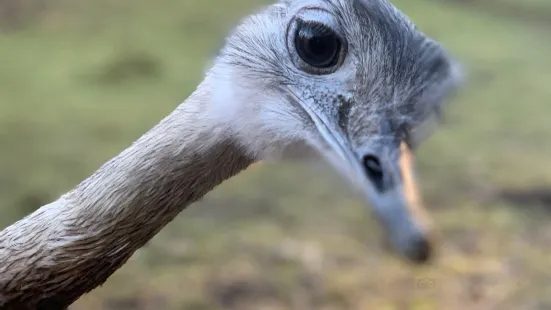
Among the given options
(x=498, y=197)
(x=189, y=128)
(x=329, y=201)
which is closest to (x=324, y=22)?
(x=189, y=128)

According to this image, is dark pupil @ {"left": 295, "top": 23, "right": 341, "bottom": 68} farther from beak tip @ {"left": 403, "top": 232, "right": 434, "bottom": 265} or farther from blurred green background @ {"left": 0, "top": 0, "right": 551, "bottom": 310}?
beak tip @ {"left": 403, "top": 232, "right": 434, "bottom": 265}

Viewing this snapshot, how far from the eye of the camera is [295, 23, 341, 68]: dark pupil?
38.3 inches

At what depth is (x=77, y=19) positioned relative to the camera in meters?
3.70

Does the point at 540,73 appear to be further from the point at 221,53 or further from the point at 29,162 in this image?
the point at 221,53

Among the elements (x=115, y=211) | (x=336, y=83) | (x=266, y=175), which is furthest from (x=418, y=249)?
(x=266, y=175)

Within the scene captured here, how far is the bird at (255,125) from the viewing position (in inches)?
38.2

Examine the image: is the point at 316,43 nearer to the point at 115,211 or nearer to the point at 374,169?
the point at 374,169

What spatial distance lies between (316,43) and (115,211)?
389mm

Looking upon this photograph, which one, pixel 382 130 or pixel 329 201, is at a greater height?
pixel 329 201

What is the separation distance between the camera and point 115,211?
3.43 ft

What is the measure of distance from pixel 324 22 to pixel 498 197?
6.22 feet

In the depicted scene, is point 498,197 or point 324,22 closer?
point 324,22

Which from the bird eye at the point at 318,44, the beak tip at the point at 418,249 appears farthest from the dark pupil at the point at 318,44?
the beak tip at the point at 418,249

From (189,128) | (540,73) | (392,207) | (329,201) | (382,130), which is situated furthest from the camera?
(540,73)
